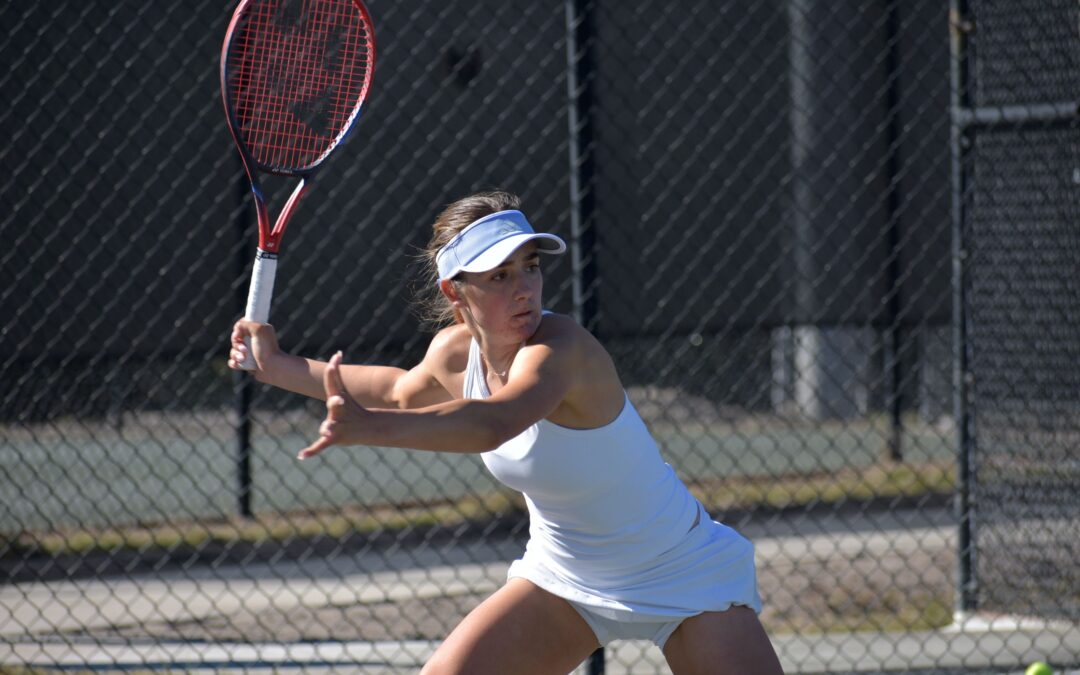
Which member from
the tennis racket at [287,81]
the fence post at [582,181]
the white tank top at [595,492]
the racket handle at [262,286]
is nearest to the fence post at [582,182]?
the fence post at [582,181]

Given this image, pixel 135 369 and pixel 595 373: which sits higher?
pixel 595 373

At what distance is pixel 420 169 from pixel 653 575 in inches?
130

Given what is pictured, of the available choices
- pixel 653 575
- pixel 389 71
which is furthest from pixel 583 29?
pixel 653 575

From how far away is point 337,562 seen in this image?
5754 mm

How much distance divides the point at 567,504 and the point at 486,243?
600mm

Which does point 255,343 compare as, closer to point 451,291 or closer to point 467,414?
point 451,291

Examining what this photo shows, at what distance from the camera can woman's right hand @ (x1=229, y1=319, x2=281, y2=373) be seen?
2.85 m

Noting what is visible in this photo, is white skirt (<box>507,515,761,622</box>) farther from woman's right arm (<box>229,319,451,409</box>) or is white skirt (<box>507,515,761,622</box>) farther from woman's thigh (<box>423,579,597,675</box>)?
woman's right arm (<box>229,319,451,409</box>)

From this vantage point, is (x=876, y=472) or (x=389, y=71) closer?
(x=389, y=71)

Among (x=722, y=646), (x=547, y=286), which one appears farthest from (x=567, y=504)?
(x=547, y=286)

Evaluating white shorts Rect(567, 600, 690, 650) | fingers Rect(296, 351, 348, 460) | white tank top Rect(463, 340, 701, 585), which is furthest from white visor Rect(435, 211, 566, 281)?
white shorts Rect(567, 600, 690, 650)

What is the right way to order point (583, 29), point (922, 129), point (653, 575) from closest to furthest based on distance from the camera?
1. point (653, 575)
2. point (583, 29)
3. point (922, 129)

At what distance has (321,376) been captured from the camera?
9.94ft

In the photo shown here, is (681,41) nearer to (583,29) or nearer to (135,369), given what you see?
(583,29)
